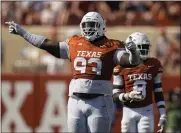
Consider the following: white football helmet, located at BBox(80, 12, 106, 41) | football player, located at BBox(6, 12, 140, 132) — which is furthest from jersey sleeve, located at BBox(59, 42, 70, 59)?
white football helmet, located at BBox(80, 12, 106, 41)

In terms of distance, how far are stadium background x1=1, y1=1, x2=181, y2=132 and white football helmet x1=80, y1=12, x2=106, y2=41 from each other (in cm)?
431

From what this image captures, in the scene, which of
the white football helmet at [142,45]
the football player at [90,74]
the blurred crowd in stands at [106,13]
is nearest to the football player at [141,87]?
the white football helmet at [142,45]

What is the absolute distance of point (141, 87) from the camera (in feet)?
27.8

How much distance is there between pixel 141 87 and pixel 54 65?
4561mm

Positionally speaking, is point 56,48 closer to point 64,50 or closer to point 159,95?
point 64,50

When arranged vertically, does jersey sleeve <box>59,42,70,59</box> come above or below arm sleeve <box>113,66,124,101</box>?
above

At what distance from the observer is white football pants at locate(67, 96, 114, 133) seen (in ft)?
22.5

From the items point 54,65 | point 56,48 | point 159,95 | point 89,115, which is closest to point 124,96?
point 159,95

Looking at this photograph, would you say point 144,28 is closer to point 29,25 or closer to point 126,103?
point 29,25

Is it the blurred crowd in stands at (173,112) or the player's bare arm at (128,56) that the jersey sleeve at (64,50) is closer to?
the player's bare arm at (128,56)

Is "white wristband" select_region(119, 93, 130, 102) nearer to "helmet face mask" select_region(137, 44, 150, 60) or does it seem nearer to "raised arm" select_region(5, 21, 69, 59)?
"helmet face mask" select_region(137, 44, 150, 60)

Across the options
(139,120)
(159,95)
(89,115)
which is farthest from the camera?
(139,120)

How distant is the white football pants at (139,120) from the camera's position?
852 cm

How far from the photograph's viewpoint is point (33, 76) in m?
12.2
